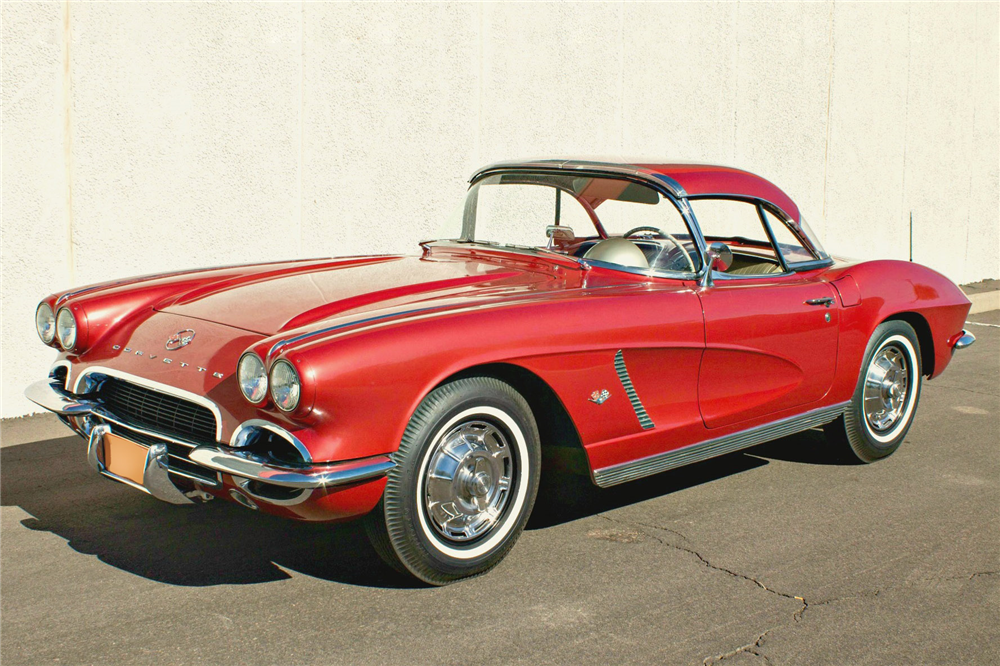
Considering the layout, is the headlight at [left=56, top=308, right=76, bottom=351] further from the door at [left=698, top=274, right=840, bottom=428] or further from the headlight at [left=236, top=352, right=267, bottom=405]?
the door at [left=698, top=274, right=840, bottom=428]

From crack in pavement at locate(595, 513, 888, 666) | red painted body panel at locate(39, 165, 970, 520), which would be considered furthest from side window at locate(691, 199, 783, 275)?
crack in pavement at locate(595, 513, 888, 666)

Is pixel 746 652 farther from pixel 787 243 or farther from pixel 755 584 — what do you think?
pixel 787 243

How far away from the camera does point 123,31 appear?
576 centimetres

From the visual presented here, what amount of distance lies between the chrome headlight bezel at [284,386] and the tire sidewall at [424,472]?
15.4 inches

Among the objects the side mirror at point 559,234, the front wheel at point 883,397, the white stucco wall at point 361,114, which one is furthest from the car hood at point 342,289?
the white stucco wall at point 361,114

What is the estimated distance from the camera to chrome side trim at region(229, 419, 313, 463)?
9.42 feet

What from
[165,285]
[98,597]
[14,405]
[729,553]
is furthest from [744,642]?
[14,405]

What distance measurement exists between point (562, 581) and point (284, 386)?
3.98 ft

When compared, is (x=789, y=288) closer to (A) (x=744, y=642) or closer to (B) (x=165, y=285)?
(A) (x=744, y=642)

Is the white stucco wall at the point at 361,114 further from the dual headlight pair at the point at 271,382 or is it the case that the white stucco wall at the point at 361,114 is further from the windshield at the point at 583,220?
the dual headlight pair at the point at 271,382

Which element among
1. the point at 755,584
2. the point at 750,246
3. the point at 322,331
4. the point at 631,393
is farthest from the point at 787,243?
the point at 322,331

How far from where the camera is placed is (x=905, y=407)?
5.10 metres

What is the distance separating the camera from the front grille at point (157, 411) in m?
3.15

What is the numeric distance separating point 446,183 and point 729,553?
4527 millimetres
